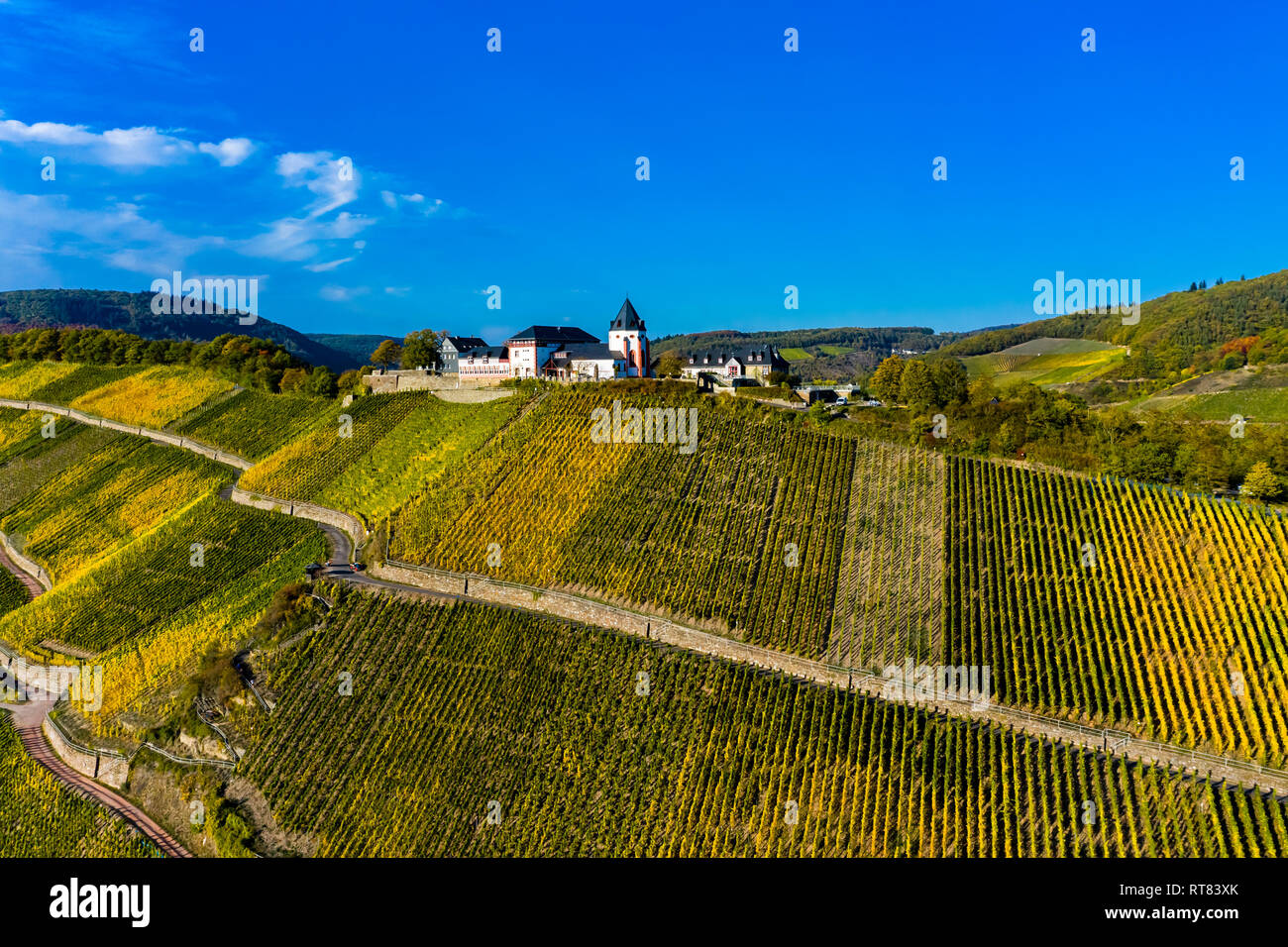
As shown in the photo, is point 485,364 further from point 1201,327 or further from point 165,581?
point 1201,327

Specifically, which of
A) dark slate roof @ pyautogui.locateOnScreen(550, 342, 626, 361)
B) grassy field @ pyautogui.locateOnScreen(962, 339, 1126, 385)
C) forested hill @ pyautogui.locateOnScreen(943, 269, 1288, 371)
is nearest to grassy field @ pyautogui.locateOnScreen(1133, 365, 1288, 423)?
forested hill @ pyautogui.locateOnScreen(943, 269, 1288, 371)

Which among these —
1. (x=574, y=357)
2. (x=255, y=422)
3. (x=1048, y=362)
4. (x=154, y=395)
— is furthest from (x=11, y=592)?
(x=1048, y=362)

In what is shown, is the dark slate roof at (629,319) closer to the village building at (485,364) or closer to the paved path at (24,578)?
the village building at (485,364)

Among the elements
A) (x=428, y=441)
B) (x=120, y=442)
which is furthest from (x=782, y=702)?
(x=120, y=442)

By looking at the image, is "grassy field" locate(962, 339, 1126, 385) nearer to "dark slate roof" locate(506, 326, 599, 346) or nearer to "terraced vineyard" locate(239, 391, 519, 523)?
"dark slate roof" locate(506, 326, 599, 346)

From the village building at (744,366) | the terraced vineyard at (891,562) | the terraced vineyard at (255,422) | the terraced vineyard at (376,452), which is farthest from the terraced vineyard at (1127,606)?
the terraced vineyard at (255,422)
